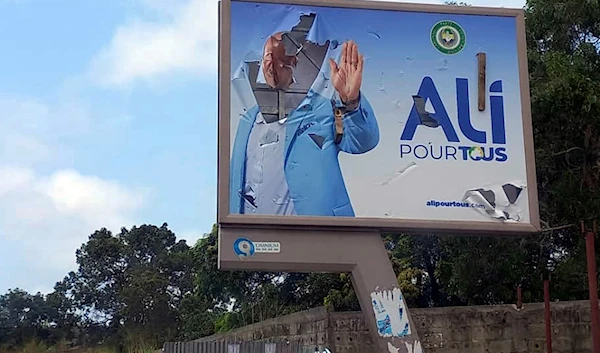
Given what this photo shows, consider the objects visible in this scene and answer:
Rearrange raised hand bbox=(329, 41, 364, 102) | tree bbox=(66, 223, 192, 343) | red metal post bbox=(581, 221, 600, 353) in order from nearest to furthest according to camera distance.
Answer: red metal post bbox=(581, 221, 600, 353) → raised hand bbox=(329, 41, 364, 102) → tree bbox=(66, 223, 192, 343)

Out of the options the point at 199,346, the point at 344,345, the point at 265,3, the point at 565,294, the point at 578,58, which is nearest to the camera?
the point at 199,346

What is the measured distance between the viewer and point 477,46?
35.7 ft

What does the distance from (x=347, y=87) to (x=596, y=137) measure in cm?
441

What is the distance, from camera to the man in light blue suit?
392 inches

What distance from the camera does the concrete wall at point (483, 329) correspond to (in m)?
12.4

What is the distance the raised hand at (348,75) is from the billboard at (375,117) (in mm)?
15

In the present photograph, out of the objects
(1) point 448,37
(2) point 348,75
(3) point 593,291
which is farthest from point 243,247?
(3) point 593,291

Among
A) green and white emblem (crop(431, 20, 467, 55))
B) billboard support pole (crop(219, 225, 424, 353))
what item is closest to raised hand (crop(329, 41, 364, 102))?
green and white emblem (crop(431, 20, 467, 55))

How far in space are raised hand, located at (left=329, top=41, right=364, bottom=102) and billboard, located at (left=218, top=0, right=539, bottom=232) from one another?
0.01m

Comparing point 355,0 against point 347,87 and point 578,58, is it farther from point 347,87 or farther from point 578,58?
point 578,58

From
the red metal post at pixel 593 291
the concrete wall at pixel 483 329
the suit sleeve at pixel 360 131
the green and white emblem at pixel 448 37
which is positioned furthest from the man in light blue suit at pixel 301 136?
the concrete wall at pixel 483 329

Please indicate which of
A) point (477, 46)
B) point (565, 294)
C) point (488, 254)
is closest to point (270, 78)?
point (477, 46)

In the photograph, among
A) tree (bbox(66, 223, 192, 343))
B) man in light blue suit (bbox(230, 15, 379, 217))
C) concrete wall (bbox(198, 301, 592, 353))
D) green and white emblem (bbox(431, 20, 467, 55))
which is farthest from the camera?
tree (bbox(66, 223, 192, 343))

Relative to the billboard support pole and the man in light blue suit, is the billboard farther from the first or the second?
the billboard support pole
